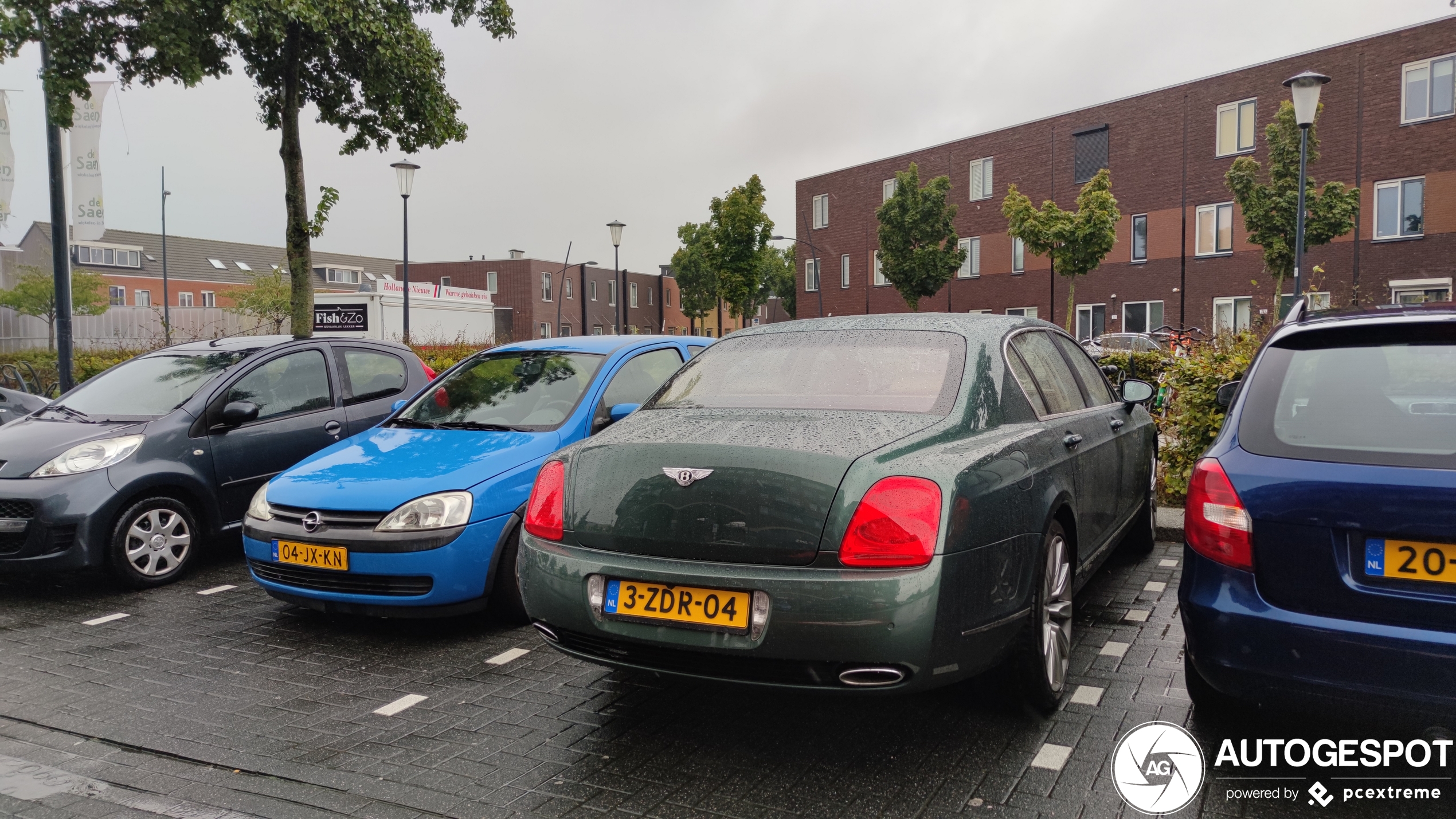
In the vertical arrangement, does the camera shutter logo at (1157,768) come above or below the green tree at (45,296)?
below

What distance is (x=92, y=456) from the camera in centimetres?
584

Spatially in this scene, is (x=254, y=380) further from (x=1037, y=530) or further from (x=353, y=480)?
(x=1037, y=530)

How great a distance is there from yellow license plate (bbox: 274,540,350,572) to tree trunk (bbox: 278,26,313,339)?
22.7ft

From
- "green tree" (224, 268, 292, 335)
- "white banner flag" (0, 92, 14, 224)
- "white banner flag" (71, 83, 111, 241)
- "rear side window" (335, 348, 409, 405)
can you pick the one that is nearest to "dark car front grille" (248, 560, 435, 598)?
"rear side window" (335, 348, 409, 405)

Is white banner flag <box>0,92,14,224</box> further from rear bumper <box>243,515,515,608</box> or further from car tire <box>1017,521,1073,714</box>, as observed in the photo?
car tire <box>1017,521,1073,714</box>

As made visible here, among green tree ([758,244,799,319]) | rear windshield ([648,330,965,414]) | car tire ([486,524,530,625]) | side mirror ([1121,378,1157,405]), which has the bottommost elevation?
car tire ([486,524,530,625])

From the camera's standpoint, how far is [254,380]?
22.0 feet

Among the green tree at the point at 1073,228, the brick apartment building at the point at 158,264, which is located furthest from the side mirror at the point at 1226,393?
the brick apartment building at the point at 158,264

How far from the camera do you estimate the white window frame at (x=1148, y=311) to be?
34.8m

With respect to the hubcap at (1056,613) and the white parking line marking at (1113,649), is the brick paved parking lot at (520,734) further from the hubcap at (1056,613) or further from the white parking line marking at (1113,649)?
the hubcap at (1056,613)

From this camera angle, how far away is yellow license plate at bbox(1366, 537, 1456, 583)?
257 centimetres

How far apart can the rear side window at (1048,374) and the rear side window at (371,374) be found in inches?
203

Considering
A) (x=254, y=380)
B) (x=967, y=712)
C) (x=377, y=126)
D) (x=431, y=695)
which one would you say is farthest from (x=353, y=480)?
(x=377, y=126)

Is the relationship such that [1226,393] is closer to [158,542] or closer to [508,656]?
[508,656]
